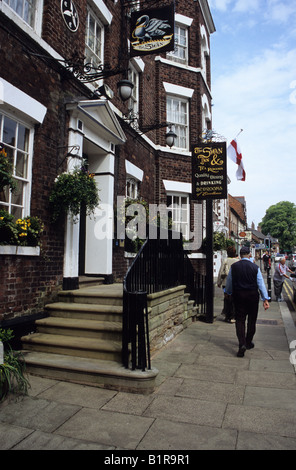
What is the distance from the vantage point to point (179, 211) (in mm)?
12188

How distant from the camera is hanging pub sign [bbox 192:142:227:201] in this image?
314 inches

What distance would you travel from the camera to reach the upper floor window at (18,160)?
16.2ft

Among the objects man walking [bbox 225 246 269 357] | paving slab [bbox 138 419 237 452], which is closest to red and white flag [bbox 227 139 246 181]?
man walking [bbox 225 246 269 357]

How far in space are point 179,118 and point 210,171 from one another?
17.4 feet

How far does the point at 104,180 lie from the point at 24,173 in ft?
8.11

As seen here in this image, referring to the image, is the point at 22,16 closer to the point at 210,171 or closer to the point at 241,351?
the point at 210,171

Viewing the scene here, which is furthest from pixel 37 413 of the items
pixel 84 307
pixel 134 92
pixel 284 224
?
pixel 284 224

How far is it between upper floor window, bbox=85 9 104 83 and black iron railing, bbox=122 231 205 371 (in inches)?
164

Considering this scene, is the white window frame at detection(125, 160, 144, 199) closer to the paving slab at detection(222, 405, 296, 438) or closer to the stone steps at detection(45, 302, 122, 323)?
the stone steps at detection(45, 302, 122, 323)
